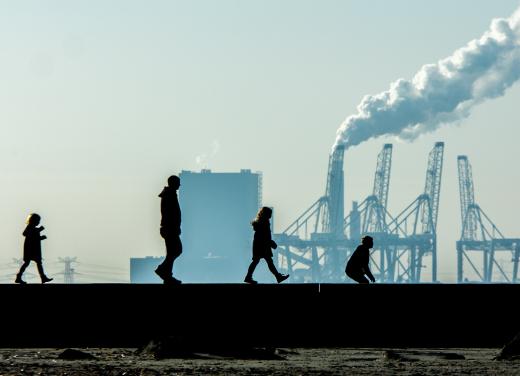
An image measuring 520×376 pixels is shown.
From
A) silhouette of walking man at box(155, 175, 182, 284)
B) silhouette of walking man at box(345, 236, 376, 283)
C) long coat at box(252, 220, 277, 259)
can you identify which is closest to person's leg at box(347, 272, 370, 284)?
silhouette of walking man at box(345, 236, 376, 283)

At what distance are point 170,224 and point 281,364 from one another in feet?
13.3

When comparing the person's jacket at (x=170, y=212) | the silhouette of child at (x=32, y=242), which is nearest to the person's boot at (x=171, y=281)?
the person's jacket at (x=170, y=212)

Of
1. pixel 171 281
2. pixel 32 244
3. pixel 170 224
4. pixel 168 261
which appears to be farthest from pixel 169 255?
pixel 32 244

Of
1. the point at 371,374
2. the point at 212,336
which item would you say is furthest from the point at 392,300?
the point at 371,374

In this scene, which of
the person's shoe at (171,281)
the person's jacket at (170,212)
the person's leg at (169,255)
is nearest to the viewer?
the person's shoe at (171,281)

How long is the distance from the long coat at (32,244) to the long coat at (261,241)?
2.71 metres

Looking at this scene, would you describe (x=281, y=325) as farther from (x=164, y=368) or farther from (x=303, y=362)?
(x=164, y=368)

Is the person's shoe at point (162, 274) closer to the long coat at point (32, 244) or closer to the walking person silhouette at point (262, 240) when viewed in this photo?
the walking person silhouette at point (262, 240)

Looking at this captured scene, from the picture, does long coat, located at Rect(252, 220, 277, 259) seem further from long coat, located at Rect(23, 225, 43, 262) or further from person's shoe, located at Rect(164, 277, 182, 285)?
long coat, located at Rect(23, 225, 43, 262)

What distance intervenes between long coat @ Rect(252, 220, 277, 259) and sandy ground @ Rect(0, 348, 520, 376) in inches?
131

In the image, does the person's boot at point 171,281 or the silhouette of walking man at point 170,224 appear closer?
the person's boot at point 171,281

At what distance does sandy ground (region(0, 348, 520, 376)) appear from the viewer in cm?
1448

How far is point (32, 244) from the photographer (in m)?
20.2

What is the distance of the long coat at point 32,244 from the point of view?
2012 cm
